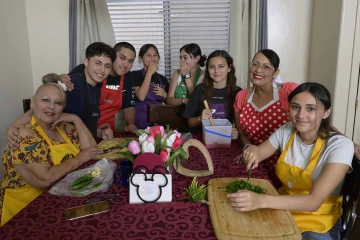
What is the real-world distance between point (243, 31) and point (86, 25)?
69.3 inches

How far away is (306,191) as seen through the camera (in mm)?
1519

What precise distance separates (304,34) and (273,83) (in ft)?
5.35

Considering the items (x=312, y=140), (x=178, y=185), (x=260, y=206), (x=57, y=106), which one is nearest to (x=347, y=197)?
(x=312, y=140)

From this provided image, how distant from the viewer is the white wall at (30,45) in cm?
313

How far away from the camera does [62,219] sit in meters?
1.12

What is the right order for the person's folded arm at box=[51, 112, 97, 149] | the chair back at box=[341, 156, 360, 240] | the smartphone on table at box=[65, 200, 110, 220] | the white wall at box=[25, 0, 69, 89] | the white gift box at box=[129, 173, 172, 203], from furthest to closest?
the white wall at box=[25, 0, 69, 89]
the person's folded arm at box=[51, 112, 97, 149]
the chair back at box=[341, 156, 360, 240]
the white gift box at box=[129, 173, 172, 203]
the smartphone on table at box=[65, 200, 110, 220]

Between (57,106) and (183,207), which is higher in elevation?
(57,106)

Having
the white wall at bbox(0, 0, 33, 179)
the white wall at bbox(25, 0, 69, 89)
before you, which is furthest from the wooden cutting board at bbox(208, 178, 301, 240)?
the white wall at bbox(25, 0, 69, 89)

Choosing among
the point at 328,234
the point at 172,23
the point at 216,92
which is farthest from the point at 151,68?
the point at 328,234

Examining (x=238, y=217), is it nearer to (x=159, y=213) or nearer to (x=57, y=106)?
(x=159, y=213)

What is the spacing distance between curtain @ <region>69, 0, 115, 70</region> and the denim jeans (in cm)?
289

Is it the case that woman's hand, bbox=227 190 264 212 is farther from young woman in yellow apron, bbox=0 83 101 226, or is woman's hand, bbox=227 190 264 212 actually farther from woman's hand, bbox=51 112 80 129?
woman's hand, bbox=51 112 80 129

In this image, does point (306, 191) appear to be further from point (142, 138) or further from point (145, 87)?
point (145, 87)

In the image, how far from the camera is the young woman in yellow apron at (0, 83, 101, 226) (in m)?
1.54
